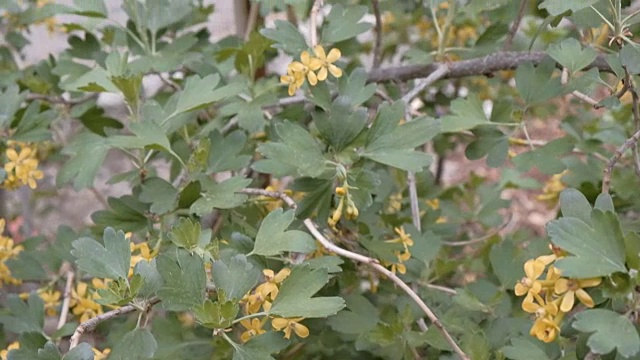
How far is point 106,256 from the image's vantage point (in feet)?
2.50

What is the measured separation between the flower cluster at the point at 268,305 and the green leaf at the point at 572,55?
1.46ft

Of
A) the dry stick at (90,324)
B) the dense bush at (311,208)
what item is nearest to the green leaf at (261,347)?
the dense bush at (311,208)

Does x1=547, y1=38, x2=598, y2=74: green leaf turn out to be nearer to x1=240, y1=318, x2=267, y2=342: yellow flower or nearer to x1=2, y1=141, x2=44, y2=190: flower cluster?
x1=240, y1=318, x2=267, y2=342: yellow flower

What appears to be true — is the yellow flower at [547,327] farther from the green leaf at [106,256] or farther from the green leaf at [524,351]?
the green leaf at [106,256]

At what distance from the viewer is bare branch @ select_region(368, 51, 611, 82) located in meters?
1.05

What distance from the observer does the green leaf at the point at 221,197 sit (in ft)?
2.84

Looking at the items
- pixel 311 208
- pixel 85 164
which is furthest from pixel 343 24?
pixel 85 164

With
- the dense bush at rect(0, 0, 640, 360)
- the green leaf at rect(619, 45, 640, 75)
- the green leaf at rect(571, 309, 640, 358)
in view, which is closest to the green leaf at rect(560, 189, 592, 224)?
the dense bush at rect(0, 0, 640, 360)

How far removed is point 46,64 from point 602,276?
1.09m

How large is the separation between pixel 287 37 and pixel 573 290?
54 cm

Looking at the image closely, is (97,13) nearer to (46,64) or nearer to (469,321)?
A: (46,64)

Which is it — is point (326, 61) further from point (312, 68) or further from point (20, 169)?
point (20, 169)

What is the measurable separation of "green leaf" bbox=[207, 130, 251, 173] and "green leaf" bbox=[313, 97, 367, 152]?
15cm

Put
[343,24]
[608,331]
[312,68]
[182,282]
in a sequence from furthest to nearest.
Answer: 1. [343,24]
2. [312,68]
3. [182,282]
4. [608,331]
